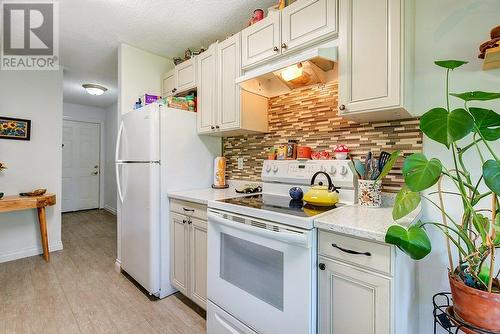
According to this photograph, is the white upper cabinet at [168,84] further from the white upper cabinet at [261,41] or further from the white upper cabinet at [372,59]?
the white upper cabinet at [372,59]

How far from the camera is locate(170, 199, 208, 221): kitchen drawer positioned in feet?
5.78

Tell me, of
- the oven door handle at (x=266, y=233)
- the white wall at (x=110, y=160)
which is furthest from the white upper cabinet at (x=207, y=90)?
the white wall at (x=110, y=160)

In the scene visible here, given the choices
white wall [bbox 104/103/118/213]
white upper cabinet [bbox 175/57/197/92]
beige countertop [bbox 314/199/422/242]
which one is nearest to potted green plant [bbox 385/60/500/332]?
beige countertop [bbox 314/199/422/242]

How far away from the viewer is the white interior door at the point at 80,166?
16.9 feet

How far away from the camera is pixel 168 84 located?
2744mm

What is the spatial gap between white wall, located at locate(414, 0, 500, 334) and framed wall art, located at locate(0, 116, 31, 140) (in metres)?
4.02

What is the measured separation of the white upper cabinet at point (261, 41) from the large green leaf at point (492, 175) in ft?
4.37

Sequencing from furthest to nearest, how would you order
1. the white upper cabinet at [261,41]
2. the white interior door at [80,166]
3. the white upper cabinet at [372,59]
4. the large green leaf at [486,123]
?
the white interior door at [80,166], the white upper cabinet at [261,41], the white upper cabinet at [372,59], the large green leaf at [486,123]

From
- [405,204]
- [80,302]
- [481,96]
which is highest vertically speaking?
[481,96]

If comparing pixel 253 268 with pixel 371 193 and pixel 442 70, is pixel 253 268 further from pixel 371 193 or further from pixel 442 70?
pixel 442 70

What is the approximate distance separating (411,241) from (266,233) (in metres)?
0.63

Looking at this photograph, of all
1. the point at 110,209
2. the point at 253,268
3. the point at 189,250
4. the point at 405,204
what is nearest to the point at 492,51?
the point at 405,204

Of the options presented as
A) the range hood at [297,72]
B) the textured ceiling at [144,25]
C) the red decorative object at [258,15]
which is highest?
the textured ceiling at [144,25]

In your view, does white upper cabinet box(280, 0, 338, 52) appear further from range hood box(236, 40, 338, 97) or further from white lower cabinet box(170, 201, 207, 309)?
white lower cabinet box(170, 201, 207, 309)
